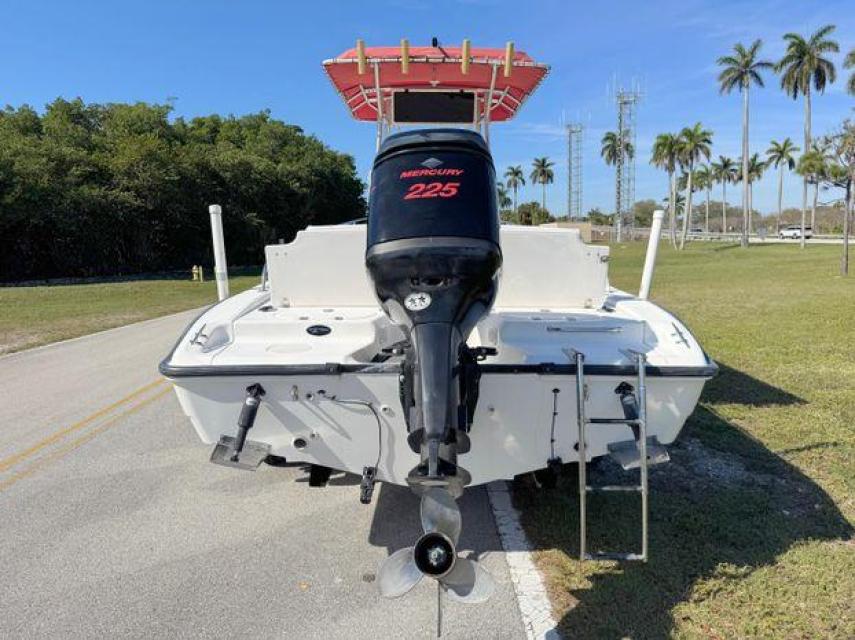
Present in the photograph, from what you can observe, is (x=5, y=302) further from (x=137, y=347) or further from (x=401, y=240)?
(x=401, y=240)

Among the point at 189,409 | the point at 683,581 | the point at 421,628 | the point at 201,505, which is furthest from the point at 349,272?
the point at 683,581

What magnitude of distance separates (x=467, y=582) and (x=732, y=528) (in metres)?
2.22

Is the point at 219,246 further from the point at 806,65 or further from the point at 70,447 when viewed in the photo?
the point at 806,65

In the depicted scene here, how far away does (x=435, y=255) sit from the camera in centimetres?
277

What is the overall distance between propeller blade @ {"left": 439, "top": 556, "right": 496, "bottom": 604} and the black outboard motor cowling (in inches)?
13.5

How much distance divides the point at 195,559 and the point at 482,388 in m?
1.97

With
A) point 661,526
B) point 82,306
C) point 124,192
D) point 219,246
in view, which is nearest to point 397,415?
point 661,526

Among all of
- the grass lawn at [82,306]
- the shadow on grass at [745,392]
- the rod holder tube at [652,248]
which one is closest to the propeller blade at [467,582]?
the rod holder tube at [652,248]

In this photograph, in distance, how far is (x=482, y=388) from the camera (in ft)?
10.1

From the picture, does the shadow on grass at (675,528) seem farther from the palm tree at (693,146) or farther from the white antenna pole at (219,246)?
the palm tree at (693,146)

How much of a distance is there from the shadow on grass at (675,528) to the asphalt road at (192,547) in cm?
35

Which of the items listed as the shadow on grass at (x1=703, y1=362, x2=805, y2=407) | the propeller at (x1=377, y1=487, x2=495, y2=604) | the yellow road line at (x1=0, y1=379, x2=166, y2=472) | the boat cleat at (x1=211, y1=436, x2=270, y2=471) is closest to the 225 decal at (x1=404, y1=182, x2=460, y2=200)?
the propeller at (x1=377, y1=487, x2=495, y2=604)

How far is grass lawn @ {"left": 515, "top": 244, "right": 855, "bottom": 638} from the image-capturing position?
2.93 m

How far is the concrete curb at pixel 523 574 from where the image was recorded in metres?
2.90
